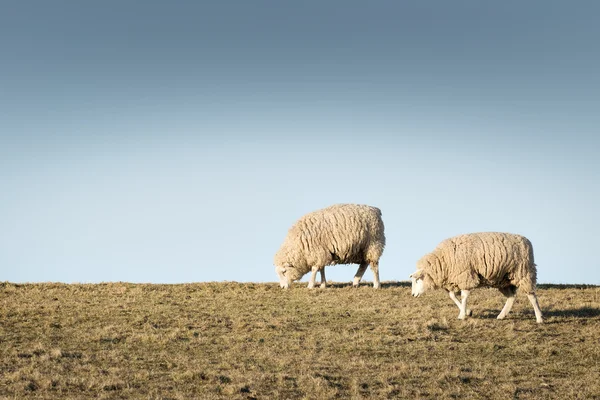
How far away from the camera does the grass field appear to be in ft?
46.2

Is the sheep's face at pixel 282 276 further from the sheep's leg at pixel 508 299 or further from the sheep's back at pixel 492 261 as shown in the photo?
the sheep's leg at pixel 508 299

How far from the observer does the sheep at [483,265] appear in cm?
2058

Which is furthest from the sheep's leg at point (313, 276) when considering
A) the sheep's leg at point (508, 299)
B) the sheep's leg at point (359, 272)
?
the sheep's leg at point (508, 299)

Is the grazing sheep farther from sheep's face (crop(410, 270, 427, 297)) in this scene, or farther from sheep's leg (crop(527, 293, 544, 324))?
sheep's leg (crop(527, 293, 544, 324))

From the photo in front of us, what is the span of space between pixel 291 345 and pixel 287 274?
11801 millimetres

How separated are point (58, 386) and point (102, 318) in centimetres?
864

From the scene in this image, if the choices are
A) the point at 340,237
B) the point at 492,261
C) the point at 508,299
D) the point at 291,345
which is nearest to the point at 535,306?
the point at 508,299

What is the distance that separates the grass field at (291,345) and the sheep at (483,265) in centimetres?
107

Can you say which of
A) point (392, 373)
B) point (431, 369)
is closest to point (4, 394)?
point (392, 373)

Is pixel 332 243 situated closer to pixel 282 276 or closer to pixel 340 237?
pixel 340 237

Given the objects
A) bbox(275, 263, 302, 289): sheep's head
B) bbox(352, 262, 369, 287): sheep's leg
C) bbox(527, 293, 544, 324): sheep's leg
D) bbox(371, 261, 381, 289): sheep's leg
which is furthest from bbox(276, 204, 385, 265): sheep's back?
bbox(527, 293, 544, 324): sheep's leg

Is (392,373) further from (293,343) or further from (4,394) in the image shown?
(4,394)

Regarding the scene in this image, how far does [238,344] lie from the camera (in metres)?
18.6

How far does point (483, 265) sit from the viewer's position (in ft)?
67.7
